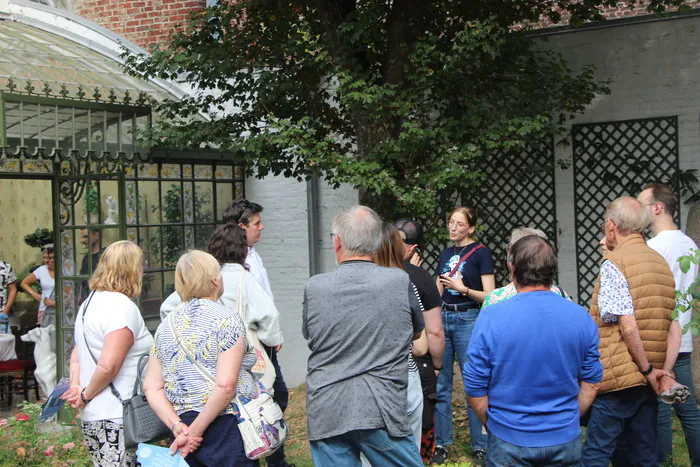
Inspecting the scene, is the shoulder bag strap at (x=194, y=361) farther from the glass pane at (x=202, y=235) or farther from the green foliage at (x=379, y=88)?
the glass pane at (x=202, y=235)

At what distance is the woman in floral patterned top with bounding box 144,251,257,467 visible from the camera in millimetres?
3816

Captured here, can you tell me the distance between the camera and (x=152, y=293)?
8.38 meters

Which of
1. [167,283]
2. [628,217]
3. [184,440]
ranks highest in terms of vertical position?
[628,217]

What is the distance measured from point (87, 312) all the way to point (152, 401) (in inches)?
27.6

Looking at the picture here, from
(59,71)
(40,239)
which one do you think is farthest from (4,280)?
(59,71)

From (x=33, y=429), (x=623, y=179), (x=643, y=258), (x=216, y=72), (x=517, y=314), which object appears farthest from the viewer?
(x=623, y=179)

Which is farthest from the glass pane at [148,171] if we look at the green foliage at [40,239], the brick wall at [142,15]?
the brick wall at [142,15]

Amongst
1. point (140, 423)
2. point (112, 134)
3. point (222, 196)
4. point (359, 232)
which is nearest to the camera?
point (359, 232)

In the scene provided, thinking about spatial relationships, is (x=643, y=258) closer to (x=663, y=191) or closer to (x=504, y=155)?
(x=663, y=191)

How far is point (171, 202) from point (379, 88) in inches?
116

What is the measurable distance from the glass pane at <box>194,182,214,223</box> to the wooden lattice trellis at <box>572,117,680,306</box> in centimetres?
409

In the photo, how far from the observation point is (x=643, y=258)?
430cm

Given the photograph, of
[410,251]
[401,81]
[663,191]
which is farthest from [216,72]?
[663,191]

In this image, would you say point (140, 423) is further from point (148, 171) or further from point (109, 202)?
point (148, 171)
